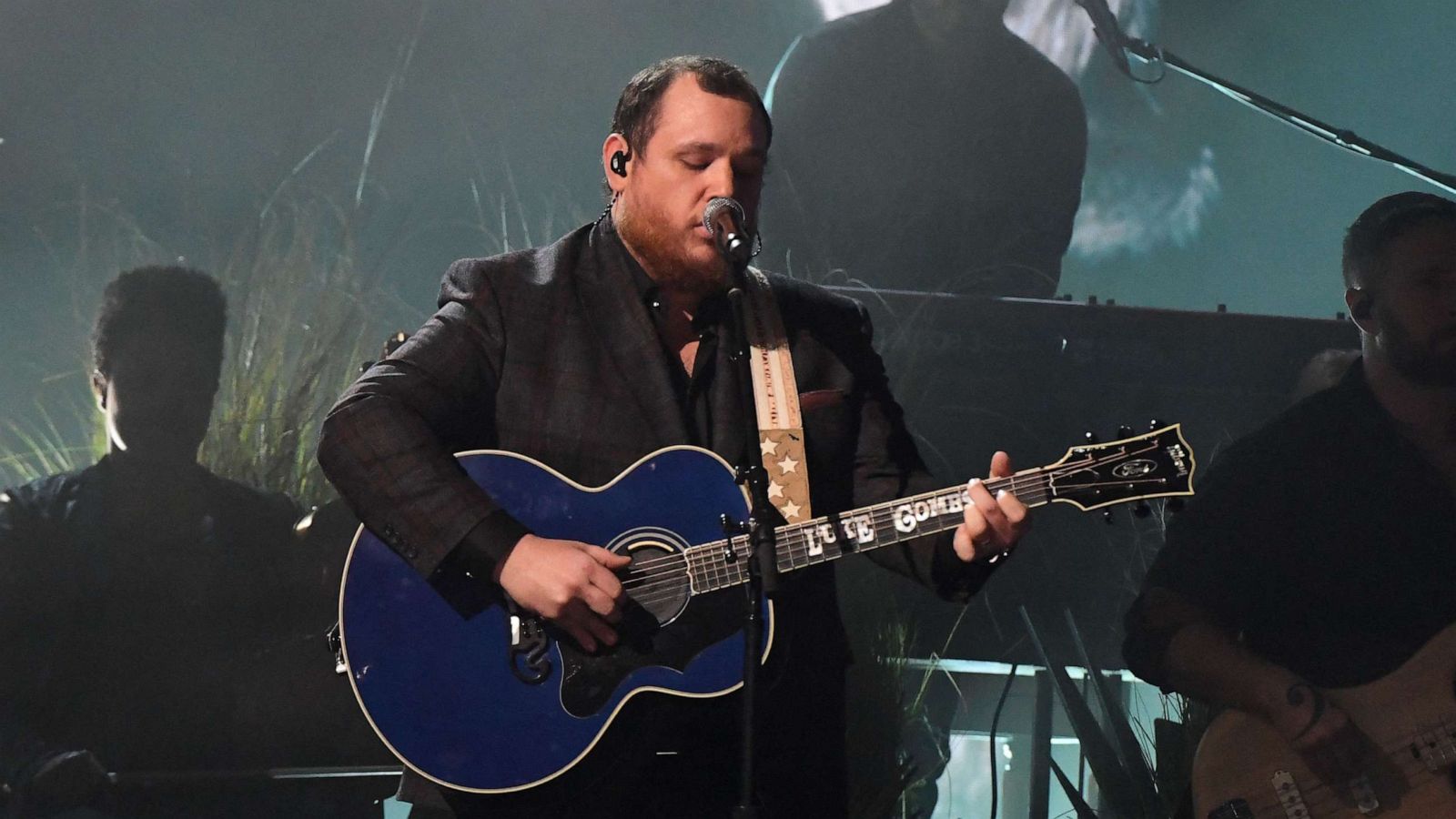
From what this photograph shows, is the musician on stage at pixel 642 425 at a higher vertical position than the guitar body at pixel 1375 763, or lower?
higher

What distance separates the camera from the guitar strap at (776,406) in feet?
7.29

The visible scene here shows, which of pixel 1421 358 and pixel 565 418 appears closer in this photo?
pixel 565 418

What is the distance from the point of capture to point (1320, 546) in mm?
3369

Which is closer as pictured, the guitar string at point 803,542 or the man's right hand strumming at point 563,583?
the man's right hand strumming at point 563,583

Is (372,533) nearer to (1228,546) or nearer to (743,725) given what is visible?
(743,725)

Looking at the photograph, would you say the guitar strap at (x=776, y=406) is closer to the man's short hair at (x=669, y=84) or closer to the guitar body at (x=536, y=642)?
the guitar body at (x=536, y=642)

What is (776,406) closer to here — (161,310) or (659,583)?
(659,583)

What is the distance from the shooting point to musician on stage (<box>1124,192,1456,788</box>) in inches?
127

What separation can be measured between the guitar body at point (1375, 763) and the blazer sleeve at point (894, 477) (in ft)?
3.84

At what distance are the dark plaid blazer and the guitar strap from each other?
0.05m

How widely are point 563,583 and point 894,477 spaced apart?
70 centimetres

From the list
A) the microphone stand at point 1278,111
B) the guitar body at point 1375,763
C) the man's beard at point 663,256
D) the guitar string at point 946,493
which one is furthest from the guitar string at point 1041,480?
the microphone stand at point 1278,111

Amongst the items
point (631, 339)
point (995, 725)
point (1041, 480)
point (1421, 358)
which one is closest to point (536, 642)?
point (631, 339)

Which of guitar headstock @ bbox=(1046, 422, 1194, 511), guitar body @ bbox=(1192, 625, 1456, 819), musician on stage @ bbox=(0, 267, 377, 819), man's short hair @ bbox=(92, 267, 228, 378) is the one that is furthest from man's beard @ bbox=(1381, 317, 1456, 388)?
man's short hair @ bbox=(92, 267, 228, 378)
